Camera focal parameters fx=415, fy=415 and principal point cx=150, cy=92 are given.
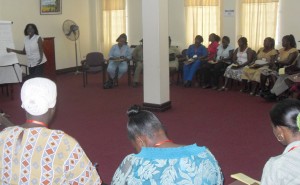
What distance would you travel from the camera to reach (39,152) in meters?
1.92

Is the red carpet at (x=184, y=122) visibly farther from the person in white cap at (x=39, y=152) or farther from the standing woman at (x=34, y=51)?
the person in white cap at (x=39, y=152)

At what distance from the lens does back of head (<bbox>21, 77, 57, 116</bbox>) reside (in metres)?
1.98

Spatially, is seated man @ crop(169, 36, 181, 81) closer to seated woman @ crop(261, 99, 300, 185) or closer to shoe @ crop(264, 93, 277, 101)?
shoe @ crop(264, 93, 277, 101)

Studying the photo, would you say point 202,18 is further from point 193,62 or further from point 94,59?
point 94,59

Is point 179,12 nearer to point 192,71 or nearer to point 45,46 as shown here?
point 192,71

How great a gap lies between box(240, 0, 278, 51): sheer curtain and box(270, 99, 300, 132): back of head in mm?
7835

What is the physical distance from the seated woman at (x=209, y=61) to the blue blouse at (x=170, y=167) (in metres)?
7.16

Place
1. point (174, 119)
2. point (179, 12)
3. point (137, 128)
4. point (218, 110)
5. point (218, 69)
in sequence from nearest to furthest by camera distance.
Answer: point (137, 128), point (174, 119), point (218, 110), point (218, 69), point (179, 12)

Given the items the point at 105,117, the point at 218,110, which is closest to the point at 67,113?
the point at 105,117

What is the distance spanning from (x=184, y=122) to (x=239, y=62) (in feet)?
10.1

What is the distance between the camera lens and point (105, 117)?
21.6 ft

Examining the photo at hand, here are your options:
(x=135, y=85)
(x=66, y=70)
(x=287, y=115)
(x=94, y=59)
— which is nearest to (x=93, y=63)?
(x=94, y=59)

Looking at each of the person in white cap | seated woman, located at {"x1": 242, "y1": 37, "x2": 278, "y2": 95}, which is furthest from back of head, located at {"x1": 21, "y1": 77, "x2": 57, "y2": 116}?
seated woman, located at {"x1": 242, "y1": 37, "x2": 278, "y2": 95}

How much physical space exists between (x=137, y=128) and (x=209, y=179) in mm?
451
